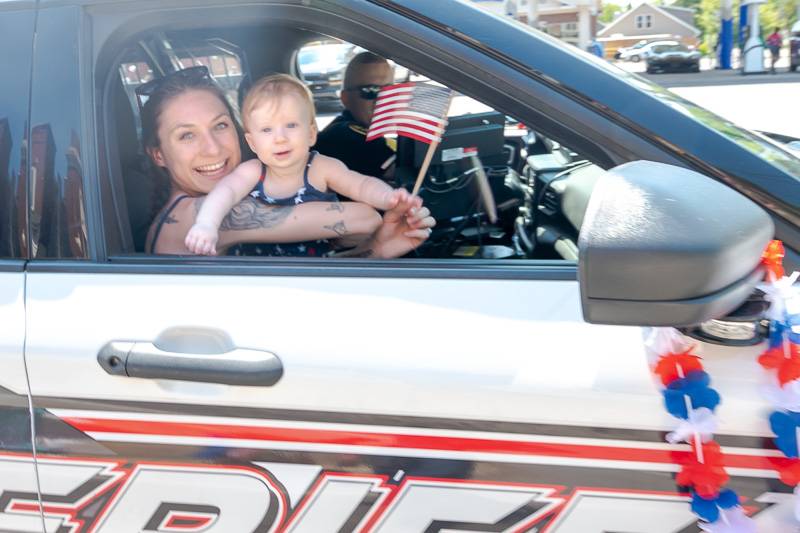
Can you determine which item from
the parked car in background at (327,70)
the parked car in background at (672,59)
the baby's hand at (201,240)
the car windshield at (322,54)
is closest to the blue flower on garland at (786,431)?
the baby's hand at (201,240)

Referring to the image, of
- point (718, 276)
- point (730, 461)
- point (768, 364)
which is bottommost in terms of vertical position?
point (730, 461)

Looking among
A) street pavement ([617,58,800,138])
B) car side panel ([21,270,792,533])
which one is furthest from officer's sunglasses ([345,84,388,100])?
street pavement ([617,58,800,138])

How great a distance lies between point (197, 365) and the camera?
57.4 inches

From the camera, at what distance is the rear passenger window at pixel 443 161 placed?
202 centimetres

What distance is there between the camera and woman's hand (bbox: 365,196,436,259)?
1985mm

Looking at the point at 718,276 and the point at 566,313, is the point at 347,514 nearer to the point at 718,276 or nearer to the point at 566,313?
the point at 566,313

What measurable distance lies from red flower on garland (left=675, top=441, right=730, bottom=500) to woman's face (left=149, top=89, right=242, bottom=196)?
4.48 feet

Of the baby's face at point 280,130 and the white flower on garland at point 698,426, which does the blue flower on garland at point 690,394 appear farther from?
the baby's face at point 280,130

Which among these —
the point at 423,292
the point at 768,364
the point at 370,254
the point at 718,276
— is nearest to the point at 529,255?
the point at 370,254

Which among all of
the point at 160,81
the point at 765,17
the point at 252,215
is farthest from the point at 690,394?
the point at 765,17

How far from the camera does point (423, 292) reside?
1493 millimetres

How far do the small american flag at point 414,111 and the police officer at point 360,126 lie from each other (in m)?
0.53

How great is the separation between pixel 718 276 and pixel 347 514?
720 millimetres

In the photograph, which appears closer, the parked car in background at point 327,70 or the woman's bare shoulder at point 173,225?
the woman's bare shoulder at point 173,225
